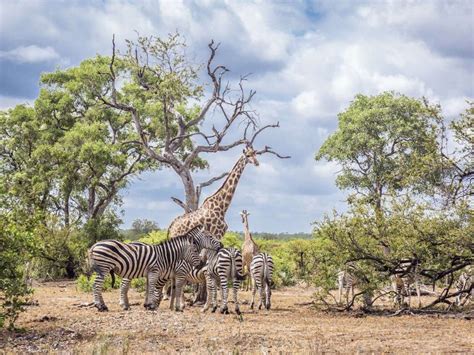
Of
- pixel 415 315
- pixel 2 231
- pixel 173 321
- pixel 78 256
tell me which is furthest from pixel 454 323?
pixel 78 256

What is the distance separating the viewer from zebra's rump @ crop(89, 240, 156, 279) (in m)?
15.3

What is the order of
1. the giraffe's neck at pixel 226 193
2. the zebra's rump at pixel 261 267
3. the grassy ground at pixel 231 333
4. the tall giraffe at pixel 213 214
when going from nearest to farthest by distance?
the grassy ground at pixel 231 333 → the zebra's rump at pixel 261 267 → the tall giraffe at pixel 213 214 → the giraffe's neck at pixel 226 193

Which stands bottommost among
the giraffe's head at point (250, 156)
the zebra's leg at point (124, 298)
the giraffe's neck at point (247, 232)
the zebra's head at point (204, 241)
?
the zebra's leg at point (124, 298)

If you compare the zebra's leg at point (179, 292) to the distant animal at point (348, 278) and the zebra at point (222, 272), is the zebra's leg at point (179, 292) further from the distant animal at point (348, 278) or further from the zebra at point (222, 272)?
the distant animal at point (348, 278)

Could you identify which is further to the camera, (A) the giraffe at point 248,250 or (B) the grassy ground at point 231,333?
(A) the giraffe at point 248,250

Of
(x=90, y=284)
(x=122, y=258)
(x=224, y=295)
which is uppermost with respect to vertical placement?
(x=122, y=258)

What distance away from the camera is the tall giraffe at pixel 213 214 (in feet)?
59.4

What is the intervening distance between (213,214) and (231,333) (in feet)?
21.8

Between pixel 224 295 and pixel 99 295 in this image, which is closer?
pixel 224 295

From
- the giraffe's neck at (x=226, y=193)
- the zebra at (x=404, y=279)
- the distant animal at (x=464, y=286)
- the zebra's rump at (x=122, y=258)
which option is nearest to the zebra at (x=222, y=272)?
the zebra's rump at (x=122, y=258)

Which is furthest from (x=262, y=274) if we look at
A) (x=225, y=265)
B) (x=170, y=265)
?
(x=170, y=265)

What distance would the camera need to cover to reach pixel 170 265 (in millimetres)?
15812

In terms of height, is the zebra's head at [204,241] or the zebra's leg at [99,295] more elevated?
the zebra's head at [204,241]

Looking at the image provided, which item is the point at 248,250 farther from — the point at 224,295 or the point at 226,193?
the point at 224,295
